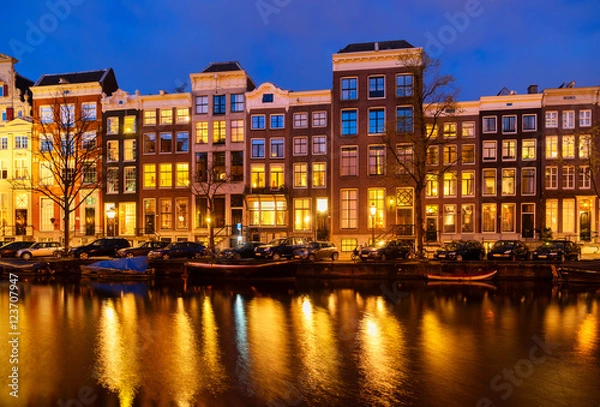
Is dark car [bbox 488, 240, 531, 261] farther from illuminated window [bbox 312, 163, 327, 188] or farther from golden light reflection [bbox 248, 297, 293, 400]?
illuminated window [bbox 312, 163, 327, 188]

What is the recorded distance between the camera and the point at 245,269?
111ft

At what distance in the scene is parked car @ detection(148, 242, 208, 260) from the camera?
127ft

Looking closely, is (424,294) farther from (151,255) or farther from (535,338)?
(151,255)

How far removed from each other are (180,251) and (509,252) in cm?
2591

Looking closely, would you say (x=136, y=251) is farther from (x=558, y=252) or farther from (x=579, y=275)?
(x=579, y=275)

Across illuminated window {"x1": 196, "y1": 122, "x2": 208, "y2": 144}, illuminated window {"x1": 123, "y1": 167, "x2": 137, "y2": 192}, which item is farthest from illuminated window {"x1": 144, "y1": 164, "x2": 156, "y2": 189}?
illuminated window {"x1": 196, "y1": 122, "x2": 208, "y2": 144}

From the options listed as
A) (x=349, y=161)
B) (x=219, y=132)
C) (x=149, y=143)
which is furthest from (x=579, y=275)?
(x=149, y=143)

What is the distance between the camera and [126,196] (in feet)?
181

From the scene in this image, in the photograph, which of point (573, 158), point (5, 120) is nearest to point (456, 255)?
point (573, 158)

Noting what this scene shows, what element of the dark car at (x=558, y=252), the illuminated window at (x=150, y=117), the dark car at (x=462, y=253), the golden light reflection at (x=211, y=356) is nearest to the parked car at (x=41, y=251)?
the illuminated window at (x=150, y=117)

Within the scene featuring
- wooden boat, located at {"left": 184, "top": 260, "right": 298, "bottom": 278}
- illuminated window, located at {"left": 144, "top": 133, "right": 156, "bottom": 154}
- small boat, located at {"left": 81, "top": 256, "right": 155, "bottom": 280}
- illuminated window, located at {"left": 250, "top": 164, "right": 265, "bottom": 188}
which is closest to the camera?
wooden boat, located at {"left": 184, "top": 260, "right": 298, "bottom": 278}

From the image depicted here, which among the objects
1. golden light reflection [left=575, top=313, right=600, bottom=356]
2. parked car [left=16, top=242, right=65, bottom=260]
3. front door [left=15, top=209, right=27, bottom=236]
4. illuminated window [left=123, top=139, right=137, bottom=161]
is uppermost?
illuminated window [left=123, top=139, right=137, bottom=161]

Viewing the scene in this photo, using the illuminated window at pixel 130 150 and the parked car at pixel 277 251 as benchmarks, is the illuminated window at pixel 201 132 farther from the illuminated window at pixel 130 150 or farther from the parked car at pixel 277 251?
the parked car at pixel 277 251

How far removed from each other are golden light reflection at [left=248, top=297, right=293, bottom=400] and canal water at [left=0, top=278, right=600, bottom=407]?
0.19 ft
